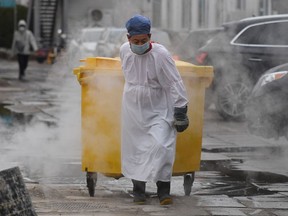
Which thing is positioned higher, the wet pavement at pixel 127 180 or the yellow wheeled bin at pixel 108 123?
the yellow wheeled bin at pixel 108 123

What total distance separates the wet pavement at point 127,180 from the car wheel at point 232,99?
210 millimetres

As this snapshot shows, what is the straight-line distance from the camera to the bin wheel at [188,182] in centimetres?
839

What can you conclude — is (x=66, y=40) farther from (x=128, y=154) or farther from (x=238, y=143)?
(x=128, y=154)

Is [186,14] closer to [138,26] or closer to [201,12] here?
[201,12]

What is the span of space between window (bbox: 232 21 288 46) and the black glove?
7278mm

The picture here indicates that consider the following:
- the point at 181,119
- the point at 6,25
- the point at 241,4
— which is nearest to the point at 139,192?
the point at 181,119

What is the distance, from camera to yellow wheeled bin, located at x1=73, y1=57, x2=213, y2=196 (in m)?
8.22

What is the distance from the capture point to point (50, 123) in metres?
14.5

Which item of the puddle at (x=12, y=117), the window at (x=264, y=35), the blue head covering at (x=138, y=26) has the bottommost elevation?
the puddle at (x=12, y=117)

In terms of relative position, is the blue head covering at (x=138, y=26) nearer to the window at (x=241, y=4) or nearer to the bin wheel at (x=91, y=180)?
the bin wheel at (x=91, y=180)

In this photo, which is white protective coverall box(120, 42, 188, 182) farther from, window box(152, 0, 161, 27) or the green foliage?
the green foliage

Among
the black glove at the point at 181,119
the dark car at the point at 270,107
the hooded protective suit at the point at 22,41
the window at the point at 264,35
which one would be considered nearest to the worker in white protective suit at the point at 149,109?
the black glove at the point at 181,119

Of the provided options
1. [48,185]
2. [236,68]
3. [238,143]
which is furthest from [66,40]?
[48,185]

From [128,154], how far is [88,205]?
55 cm
